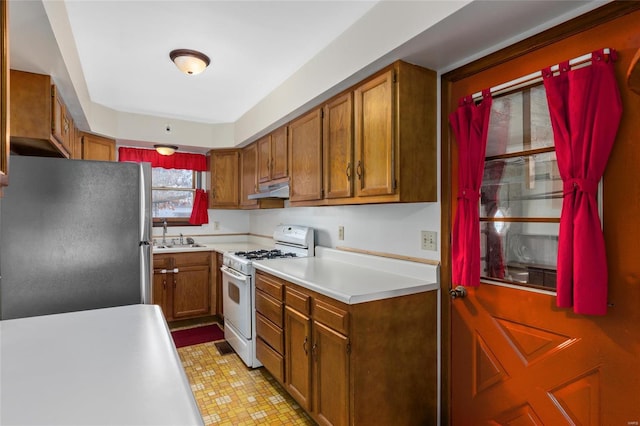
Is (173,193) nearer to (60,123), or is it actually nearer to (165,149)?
(165,149)

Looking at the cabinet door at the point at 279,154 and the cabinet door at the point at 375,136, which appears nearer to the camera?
the cabinet door at the point at 375,136

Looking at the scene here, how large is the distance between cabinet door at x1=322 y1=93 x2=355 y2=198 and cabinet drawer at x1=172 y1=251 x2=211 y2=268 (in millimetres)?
2185

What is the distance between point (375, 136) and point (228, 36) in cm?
114

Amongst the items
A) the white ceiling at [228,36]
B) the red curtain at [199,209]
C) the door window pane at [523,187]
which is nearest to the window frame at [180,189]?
the red curtain at [199,209]

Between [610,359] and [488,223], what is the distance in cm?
74

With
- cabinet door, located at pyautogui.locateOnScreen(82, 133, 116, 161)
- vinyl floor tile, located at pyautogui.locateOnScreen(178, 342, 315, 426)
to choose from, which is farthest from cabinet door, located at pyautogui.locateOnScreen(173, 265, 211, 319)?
cabinet door, located at pyautogui.locateOnScreen(82, 133, 116, 161)

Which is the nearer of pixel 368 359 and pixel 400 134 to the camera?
pixel 368 359

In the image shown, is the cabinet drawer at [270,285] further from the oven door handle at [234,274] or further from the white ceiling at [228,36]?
the white ceiling at [228,36]

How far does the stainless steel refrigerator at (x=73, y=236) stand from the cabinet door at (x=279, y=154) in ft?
4.52

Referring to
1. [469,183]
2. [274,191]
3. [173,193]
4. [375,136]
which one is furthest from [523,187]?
[173,193]

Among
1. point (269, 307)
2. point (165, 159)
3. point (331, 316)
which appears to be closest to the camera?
point (331, 316)

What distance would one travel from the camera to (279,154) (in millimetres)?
3248

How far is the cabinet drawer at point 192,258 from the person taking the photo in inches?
153

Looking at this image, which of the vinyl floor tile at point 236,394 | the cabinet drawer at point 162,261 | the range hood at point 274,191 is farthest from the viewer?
the cabinet drawer at point 162,261
